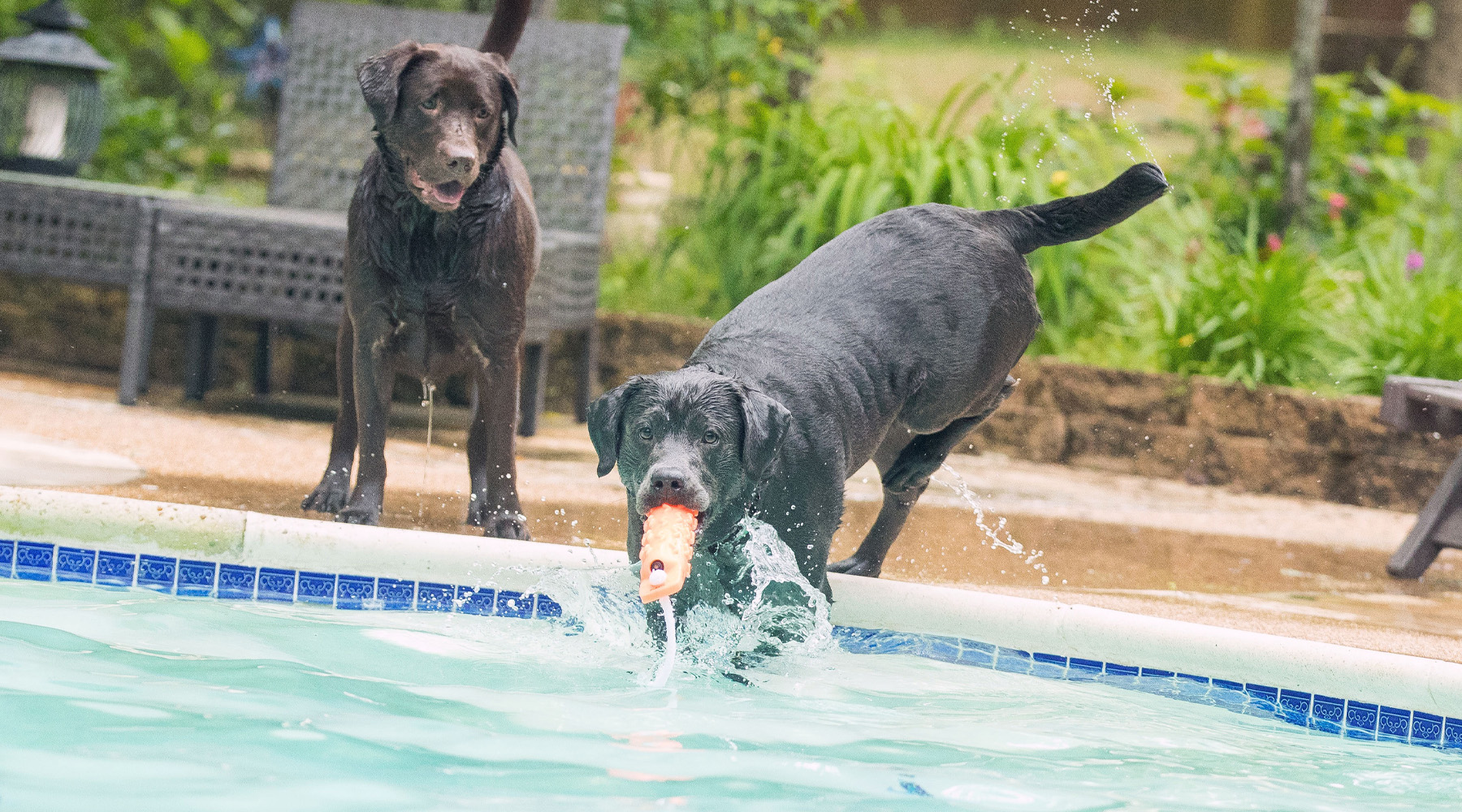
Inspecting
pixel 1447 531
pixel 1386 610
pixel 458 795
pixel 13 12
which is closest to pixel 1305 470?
pixel 1447 531

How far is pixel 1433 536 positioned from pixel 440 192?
331 cm

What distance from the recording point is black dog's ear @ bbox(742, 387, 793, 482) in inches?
108

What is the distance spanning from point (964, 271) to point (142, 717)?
6.74ft

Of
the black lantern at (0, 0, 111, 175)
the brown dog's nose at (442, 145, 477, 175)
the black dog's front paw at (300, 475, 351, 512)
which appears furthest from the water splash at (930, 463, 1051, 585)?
the black lantern at (0, 0, 111, 175)

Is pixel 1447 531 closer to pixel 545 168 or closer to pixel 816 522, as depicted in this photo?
pixel 816 522

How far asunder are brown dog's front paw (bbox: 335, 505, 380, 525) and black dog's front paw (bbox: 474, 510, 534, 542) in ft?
0.98

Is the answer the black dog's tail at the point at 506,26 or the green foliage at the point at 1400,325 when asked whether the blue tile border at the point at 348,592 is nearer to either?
the black dog's tail at the point at 506,26

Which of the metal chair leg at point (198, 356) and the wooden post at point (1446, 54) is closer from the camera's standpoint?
the metal chair leg at point (198, 356)

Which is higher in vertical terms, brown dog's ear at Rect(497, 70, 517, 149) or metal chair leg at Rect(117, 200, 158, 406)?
brown dog's ear at Rect(497, 70, 517, 149)

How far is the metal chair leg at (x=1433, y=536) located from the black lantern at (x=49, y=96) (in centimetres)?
580

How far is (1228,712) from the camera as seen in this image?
318 centimetres

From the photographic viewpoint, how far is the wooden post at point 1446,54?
9.48m

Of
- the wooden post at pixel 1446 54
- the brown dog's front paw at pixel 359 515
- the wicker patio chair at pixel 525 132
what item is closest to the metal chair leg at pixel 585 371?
the wicker patio chair at pixel 525 132

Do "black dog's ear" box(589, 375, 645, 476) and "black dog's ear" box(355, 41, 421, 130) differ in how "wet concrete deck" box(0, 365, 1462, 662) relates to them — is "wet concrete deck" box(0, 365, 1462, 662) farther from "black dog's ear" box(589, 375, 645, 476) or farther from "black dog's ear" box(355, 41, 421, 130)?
"black dog's ear" box(355, 41, 421, 130)
